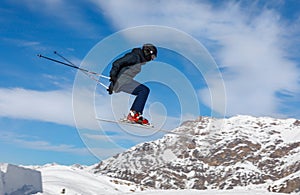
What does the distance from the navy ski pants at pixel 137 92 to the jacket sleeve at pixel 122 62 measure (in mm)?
872

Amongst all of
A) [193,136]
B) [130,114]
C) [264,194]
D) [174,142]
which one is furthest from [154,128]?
[174,142]

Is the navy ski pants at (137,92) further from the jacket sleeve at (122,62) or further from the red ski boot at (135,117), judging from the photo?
the jacket sleeve at (122,62)

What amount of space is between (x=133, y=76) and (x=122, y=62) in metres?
0.85

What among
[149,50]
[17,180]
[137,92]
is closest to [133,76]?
A: [137,92]

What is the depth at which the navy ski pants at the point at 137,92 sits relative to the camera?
18.6 m

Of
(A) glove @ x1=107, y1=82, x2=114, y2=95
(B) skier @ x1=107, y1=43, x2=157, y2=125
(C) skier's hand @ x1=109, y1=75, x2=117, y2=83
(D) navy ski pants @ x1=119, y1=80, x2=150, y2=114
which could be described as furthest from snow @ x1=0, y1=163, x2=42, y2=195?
(D) navy ski pants @ x1=119, y1=80, x2=150, y2=114

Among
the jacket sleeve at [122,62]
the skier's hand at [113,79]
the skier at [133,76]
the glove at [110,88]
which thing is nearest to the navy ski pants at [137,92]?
the skier at [133,76]

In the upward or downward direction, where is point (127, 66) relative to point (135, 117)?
upward

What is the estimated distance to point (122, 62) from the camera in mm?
17484

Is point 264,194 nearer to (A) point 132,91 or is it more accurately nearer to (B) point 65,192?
(A) point 132,91

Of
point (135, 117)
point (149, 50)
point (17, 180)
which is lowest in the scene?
point (17, 180)

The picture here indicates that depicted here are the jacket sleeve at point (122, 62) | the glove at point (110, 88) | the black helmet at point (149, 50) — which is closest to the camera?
the black helmet at point (149, 50)

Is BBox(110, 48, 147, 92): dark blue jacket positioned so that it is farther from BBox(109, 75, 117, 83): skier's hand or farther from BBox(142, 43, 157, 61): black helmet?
BBox(142, 43, 157, 61): black helmet

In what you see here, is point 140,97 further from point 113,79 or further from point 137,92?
point 113,79
